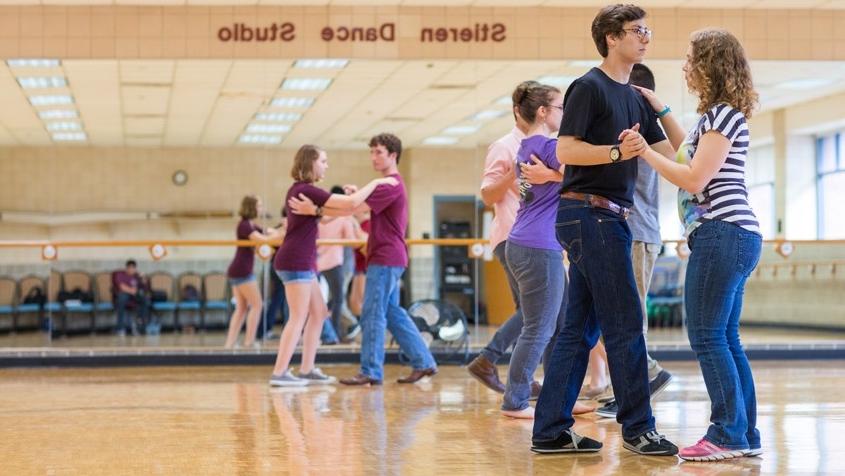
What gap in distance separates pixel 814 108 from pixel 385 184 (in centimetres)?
522

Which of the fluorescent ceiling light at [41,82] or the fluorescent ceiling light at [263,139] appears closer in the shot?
the fluorescent ceiling light at [41,82]

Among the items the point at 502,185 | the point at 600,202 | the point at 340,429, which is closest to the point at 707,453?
the point at 600,202

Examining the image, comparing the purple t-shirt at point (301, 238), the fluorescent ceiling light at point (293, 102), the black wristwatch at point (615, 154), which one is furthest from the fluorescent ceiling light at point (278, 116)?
the black wristwatch at point (615, 154)

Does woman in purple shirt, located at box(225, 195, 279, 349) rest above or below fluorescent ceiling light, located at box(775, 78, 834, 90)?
below

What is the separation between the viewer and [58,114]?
11102 millimetres

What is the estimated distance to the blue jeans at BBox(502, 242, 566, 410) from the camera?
4902 mm

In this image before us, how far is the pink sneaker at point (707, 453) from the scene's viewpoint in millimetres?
3812

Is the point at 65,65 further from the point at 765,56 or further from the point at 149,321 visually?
Result: the point at 765,56

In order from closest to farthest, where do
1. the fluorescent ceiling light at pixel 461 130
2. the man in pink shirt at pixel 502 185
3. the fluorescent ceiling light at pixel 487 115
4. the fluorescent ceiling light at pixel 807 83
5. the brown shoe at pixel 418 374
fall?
the man in pink shirt at pixel 502 185, the brown shoe at pixel 418 374, the fluorescent ceiling light at pixel 807 83, the fluorescent ceiling light at pixel 487 115, the fluorescent ceiling light at pixel 461 130

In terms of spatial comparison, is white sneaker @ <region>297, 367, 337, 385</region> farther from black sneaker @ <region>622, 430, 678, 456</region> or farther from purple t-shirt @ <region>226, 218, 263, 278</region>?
black sneaker @ <region>622, 430, 678, 456</region>

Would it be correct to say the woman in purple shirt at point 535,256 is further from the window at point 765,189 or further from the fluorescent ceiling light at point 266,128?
the fluorescent ceiling light at point 266,128

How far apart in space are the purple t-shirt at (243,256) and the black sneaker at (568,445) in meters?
5.77

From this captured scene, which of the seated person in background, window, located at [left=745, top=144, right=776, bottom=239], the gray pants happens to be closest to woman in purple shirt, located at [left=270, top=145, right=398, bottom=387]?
the gray pants

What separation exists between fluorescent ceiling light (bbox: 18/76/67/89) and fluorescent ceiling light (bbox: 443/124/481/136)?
3439mm
